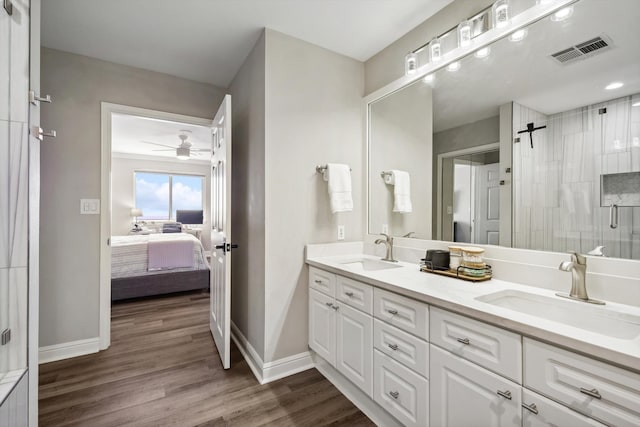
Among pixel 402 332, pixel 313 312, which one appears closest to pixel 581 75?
pixel 402 332

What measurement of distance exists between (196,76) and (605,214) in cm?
321

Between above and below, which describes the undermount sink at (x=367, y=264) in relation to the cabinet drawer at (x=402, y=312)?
above

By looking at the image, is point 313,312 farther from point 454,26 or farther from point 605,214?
point 454,26

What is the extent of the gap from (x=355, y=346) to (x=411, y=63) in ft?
6.24

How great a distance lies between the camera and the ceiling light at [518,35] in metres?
1.44

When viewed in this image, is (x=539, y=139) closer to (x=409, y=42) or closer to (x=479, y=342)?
(x=479, y=342)

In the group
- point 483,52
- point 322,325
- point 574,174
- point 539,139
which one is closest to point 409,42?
point 483,52

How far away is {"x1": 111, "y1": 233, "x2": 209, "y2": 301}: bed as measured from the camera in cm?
377

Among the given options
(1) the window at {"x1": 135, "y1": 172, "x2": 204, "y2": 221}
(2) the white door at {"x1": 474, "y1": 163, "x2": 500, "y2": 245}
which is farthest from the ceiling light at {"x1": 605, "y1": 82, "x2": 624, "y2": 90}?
(1) the window at {"x1": 135, "y1": 172, "x2": 204, "y2": 221}

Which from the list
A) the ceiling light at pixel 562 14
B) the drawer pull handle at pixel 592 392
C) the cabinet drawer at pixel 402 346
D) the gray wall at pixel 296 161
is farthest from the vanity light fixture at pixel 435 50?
the drawer pull handle at pixel 592 392

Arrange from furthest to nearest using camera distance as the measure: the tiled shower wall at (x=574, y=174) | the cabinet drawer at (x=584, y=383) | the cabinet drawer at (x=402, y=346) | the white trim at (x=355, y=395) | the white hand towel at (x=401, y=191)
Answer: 1. the white hand towel at (x=401, y=191)
2. the white trim at (x=355, y=395)
3. the cabinet drawer at (x=402, y=346)
4. the tiled shower wall at (x=574, y=174)
5. the cabinet drawer at (x=584, y=383)

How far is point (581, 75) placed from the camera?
1276 mm

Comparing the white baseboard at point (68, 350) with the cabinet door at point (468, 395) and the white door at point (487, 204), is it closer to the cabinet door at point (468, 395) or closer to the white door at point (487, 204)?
the cabinet door at point (468, 395)

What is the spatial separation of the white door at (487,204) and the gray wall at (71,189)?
297cm
